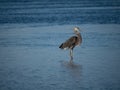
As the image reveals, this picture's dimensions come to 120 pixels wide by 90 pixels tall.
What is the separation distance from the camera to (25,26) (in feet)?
88.7

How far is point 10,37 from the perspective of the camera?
72.8 feet

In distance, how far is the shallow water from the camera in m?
13.1

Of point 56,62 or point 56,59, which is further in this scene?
point 56,59

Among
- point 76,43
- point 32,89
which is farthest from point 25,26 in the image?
point 32,89

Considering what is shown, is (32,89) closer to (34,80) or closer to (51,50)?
(34,80)

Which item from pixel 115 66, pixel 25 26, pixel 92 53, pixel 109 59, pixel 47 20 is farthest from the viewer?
pixel 47 20

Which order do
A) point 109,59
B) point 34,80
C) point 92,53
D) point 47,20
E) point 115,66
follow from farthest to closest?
point 47,20, point 92,53, point 109,59, point 115,66, point 34,80

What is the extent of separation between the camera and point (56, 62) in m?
15.9

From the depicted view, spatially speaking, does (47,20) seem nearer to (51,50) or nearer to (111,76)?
(51,50)

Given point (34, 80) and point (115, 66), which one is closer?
point (34, 80)

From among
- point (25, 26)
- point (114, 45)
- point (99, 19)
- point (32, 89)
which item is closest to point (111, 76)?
point (32, 89)

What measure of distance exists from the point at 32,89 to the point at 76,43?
13.8ft

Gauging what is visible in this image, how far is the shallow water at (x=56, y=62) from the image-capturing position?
13086 mm

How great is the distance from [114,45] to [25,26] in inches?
354
